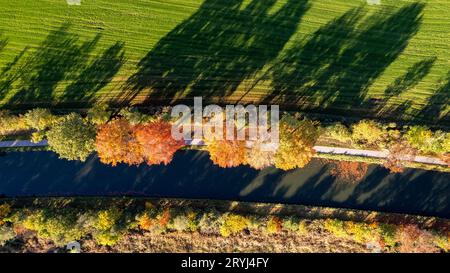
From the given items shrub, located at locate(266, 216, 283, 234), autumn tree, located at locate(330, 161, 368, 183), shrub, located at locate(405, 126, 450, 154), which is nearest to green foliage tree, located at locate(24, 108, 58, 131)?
shrub, located at locate(266, 216, 283, 234)

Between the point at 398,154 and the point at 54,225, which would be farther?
the point at 398,154

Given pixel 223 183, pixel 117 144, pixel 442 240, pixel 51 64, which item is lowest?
pixel 442 240

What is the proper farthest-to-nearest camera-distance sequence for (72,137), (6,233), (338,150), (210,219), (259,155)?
1. (338,150)
2. (210,219)
3. (6,233)
4. (259,155)
5. (72,137)

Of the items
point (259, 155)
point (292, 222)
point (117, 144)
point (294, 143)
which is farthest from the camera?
point (292, 222)

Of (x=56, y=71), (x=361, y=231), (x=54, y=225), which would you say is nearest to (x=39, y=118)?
(x=56, y=71)

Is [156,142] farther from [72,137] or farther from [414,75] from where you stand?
[414,75]

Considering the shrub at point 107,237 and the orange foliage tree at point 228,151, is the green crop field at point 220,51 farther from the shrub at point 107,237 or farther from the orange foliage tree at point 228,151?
the shrub at point 107,237
